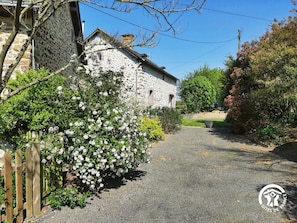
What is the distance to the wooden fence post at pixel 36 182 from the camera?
365cm

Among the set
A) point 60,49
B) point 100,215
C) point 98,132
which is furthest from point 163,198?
point 60,49

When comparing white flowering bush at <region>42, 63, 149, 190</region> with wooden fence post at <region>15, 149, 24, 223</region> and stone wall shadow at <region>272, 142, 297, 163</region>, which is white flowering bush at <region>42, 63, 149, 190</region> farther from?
stone wall shadow at <region>272, 142, 297, 163</region>

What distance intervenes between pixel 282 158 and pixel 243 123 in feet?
18.2

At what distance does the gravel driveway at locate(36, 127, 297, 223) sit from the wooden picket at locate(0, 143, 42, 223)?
0.27 meters

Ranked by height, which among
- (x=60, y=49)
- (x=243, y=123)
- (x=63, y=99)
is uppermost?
(x=60, y=49)

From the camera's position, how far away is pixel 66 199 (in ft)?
13.2

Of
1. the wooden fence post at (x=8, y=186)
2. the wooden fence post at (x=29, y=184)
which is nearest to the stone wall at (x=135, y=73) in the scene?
the wooden fence post at (x=29, y=184)

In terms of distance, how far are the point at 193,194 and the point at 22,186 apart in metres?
2.98

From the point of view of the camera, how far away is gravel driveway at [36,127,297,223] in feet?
12.1

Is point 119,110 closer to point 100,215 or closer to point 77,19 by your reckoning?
point 100,215

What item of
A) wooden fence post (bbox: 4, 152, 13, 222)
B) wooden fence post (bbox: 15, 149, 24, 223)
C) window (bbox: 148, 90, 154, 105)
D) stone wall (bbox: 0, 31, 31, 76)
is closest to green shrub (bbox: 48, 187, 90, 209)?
wooden fence post (bbox: 15, 149, 24, 223)

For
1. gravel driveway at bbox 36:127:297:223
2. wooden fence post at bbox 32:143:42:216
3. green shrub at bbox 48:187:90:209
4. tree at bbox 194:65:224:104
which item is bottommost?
gravel driveway at bbox 36:127:297:223

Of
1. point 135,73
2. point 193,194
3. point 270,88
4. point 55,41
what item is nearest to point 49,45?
point 55,41

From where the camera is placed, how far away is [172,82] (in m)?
25.5
